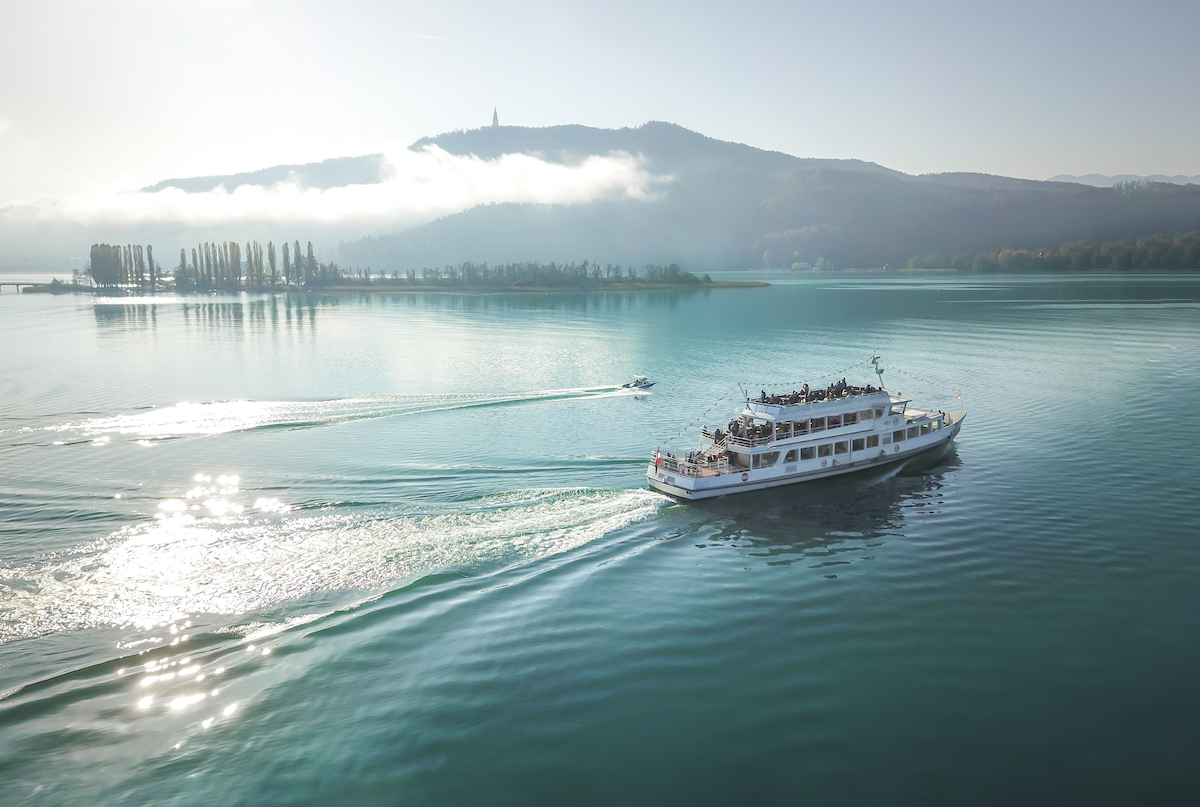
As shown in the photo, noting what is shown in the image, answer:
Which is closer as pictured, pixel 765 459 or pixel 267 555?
pixel 267 555

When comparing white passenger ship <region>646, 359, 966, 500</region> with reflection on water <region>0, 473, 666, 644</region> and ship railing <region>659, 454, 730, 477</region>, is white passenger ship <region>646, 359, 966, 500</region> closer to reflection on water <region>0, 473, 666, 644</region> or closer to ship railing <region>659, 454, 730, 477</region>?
ship railing <region>659, 454, 730, 477</region>

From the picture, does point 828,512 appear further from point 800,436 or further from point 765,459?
point 800,436

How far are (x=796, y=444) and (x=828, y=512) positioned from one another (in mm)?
5295

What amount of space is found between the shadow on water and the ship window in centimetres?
169

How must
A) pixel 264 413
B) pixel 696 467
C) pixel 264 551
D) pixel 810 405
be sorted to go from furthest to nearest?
pixel 264 413 → pixel 810 405 → pixel 696 467 → pixel 264 551

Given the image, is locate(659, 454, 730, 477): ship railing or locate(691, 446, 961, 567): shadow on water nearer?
locate(691, 446, 961, 567): shadow on water

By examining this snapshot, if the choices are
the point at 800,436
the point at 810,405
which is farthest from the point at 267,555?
the point at 810,405

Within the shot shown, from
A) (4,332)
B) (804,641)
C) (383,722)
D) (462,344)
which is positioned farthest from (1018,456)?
(4,332)

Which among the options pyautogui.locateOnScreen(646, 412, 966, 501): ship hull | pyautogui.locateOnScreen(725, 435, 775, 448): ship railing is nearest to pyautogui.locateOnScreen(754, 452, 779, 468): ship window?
pyautogui.locateOnScreen(646, 412, 966, 501): ship hull

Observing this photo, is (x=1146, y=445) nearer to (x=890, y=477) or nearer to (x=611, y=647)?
(x=890, y=477)

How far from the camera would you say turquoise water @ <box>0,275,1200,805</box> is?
70.5 ft

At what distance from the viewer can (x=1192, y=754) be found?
21.5 meters

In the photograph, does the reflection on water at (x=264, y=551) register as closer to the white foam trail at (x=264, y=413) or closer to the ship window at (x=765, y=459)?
the ship window at (x=765, y=459)

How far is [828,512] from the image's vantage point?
42375 millimetres
